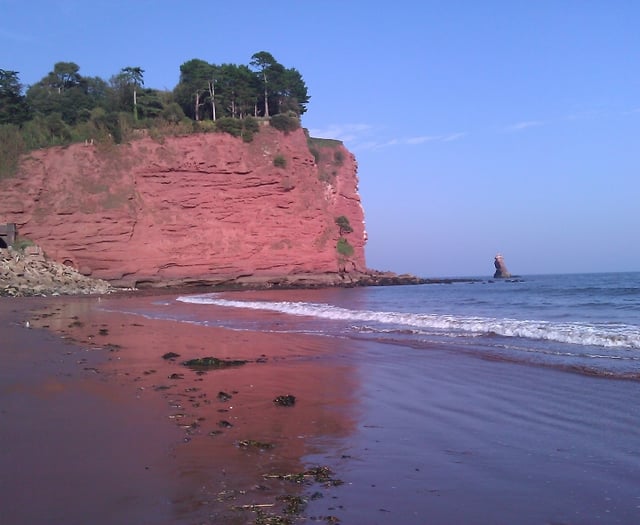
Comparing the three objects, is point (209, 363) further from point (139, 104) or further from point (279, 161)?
point (139, 104)

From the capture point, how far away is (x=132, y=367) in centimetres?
806

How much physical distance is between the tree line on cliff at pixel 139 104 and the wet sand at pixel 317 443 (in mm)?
38190

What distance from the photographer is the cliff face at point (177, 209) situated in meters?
37.9

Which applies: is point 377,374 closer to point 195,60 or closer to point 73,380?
point 73,380

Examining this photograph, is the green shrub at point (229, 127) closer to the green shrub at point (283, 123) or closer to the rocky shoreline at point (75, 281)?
the green shrub at point (283, 123)

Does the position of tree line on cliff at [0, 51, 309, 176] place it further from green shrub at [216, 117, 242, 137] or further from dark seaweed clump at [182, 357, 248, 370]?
dark seaweed clump at [182, 357, 248, 370]

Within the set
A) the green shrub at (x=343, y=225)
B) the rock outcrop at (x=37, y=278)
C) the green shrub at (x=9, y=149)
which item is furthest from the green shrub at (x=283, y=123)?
the rock outcrop at (x=37, y=278)

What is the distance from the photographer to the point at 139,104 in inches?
1901

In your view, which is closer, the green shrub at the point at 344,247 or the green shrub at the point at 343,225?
the green shrub at the point at 344,247

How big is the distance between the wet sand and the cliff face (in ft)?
104

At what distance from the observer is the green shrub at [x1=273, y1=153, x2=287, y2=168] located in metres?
44.8

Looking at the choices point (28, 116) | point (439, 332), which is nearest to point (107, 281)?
point (28, 116)

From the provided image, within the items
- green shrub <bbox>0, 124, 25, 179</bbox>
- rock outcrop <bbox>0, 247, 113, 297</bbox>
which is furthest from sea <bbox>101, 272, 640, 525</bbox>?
green shrub <bbox>0, 124, 25, 179</bbox>

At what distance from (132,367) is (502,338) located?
7885 millimetres
